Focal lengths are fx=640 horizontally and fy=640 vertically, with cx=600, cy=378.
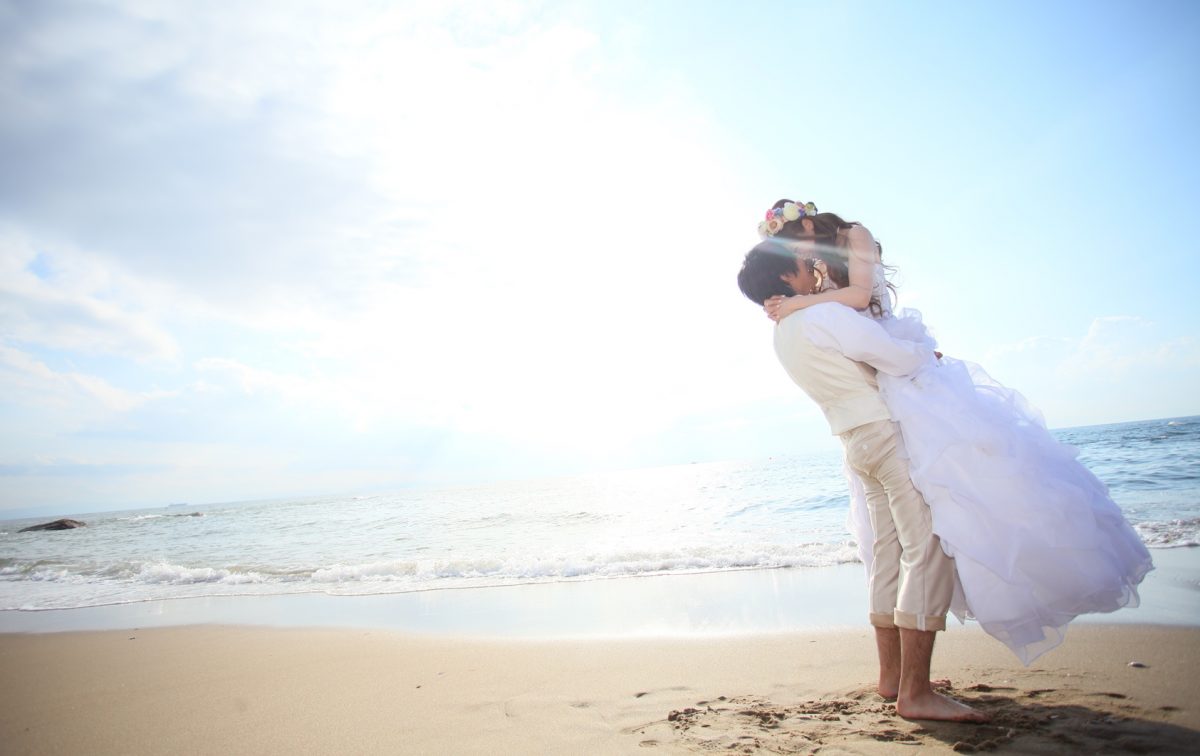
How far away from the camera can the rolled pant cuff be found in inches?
97.7

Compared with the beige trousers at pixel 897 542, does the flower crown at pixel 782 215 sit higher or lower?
higher

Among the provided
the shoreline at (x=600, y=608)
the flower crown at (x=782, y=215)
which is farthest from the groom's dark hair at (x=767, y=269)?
the shoreline at (x=600, y=608)

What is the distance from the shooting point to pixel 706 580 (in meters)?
6.82

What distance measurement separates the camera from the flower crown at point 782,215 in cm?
298

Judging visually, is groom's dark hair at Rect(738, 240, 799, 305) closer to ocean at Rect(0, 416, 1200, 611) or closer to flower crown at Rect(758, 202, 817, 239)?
flower crown at Rect(758, 202, 817, 239)

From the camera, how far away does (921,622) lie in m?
2.48

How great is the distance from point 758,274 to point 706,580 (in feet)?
15.2

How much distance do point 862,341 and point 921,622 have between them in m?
1.12

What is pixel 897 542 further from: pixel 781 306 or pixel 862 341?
pixel 781 306

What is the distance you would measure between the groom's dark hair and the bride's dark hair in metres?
0.10

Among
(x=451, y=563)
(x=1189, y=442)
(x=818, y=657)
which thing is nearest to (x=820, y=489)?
(x=451, y=563)

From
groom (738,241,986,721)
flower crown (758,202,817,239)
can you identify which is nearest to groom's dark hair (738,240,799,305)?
groom (738,241,986,721)

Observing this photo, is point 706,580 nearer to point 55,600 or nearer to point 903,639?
point 903,639

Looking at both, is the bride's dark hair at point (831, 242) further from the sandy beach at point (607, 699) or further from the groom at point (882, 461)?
the sandy beach at point (607, 699)
